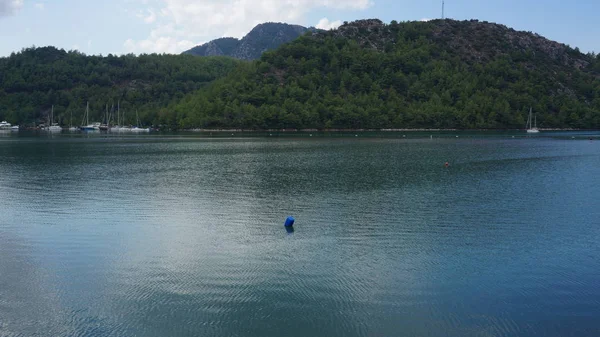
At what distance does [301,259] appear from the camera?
18594 millimetres

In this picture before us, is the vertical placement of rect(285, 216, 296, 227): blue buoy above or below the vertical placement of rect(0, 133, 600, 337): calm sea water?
above

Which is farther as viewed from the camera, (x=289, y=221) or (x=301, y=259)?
(x=289, y=221)

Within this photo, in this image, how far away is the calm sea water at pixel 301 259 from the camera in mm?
13352

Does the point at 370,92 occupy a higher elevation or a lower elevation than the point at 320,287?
higher

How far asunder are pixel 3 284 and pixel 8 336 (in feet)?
14.5

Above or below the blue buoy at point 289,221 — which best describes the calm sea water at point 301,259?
below

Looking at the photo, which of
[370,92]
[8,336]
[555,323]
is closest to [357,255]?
[555,323]

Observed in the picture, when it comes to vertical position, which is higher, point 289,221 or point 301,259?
point 289,221

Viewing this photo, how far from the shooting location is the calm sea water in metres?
13.4

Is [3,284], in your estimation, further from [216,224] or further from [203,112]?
[203,112]

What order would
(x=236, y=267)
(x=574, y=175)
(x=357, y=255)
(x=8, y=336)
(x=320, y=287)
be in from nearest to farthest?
(x=8, y=336) → (x=320, y=287) → (x=236, y=267) → (x=357, y=255) → (x=574, y=175)

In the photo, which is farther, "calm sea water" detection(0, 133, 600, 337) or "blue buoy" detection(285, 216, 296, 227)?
"blue buoy" detection(285, 216, 296, 227)

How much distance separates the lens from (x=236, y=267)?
58.1ft

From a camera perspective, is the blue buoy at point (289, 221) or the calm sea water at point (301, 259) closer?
the calm sea water at point (301, 259)
